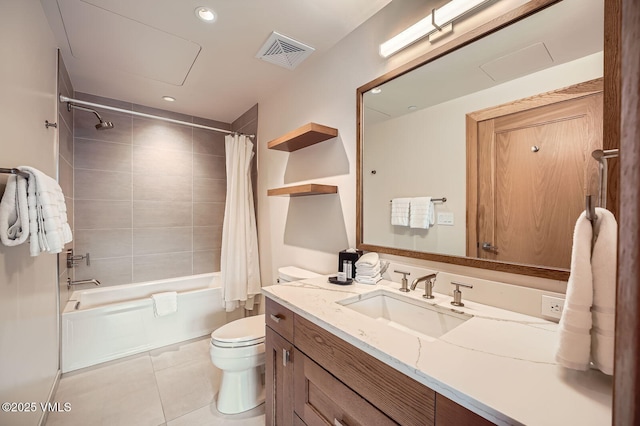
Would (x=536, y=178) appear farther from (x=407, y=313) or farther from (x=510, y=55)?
(x=407, y=313)

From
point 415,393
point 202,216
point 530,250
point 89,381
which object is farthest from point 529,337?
point 202,216

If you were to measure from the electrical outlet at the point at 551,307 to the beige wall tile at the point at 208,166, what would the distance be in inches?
132

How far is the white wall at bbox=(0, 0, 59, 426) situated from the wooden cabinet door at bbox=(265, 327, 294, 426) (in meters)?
1.08

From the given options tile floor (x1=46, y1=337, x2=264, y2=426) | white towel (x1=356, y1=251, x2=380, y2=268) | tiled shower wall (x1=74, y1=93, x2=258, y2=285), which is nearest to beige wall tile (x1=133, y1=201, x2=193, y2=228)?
tiled shower wall (x1=74, y1=93, x2=258, y2=285)

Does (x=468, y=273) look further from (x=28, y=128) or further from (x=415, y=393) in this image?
(x=28, y=128)

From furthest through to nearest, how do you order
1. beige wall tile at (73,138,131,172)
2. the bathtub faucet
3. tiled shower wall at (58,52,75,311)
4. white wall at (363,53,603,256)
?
beige wall tile at (73,138,131,172), the bathtub faucet, tiled shower wall at (58,52,75,311), white wall at (363,53,603,256)

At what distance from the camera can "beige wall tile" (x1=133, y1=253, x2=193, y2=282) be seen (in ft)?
9.41

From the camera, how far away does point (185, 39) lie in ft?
5.95

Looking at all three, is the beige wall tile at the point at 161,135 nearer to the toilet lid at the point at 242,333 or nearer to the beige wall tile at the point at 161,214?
the beige wall tile at the point at 161,214

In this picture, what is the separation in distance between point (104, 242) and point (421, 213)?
3.07 m

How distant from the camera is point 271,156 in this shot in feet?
8.64

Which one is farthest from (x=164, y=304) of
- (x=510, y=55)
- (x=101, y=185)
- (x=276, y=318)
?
(x=510, y=55)

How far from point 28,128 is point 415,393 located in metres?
2.15

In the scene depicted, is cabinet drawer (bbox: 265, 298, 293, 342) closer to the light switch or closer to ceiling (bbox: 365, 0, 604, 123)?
the light switch
